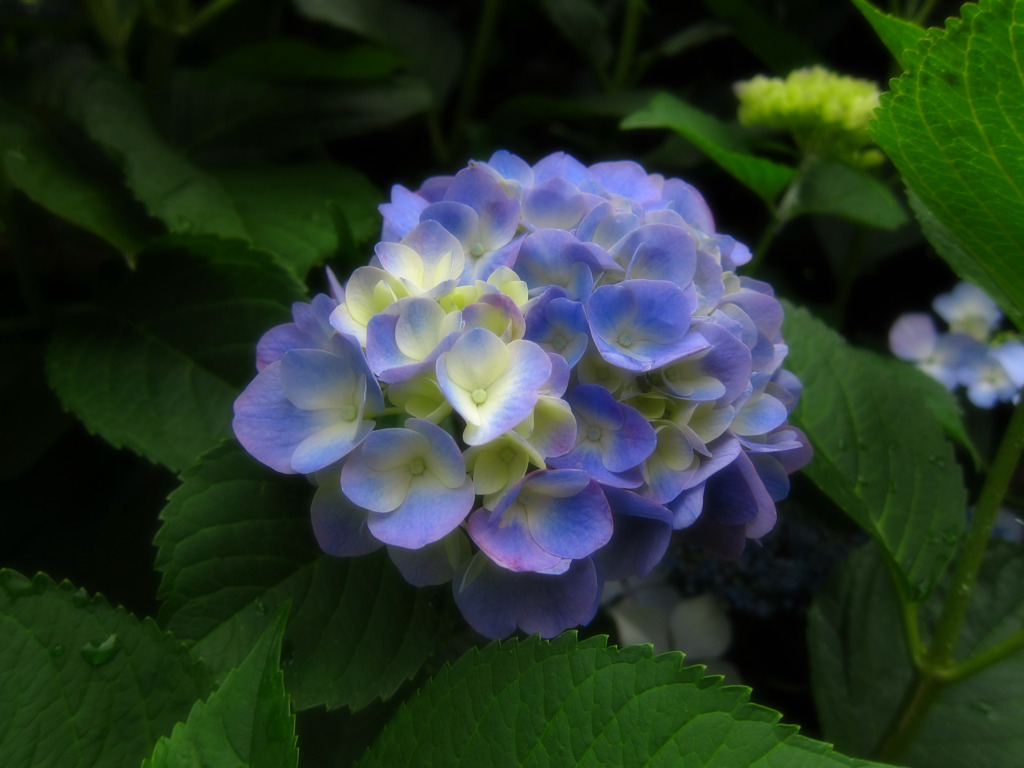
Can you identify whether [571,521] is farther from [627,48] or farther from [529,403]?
[627,48]

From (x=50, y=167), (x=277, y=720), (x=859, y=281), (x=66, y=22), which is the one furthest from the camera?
(x=859, y=281)

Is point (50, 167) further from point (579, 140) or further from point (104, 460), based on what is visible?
point (579, 140)

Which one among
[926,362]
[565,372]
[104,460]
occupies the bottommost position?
[104,460]

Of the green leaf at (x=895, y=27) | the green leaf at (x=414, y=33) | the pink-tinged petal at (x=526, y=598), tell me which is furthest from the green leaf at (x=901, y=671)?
the green leaf at (x=414, y=33)

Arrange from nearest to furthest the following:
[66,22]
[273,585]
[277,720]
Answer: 1. [277,720]
2. [273,585]
3. [66,22]

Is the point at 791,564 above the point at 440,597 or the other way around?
the other way around

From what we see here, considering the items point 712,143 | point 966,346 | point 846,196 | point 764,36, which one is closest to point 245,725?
point 712,143

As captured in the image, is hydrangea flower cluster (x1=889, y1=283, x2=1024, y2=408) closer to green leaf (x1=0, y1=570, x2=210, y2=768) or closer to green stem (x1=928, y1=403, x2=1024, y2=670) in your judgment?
green stem (x1=928, y1=403, x2=1024, y2=670)

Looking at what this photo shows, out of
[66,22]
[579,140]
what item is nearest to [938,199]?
[579,140]
